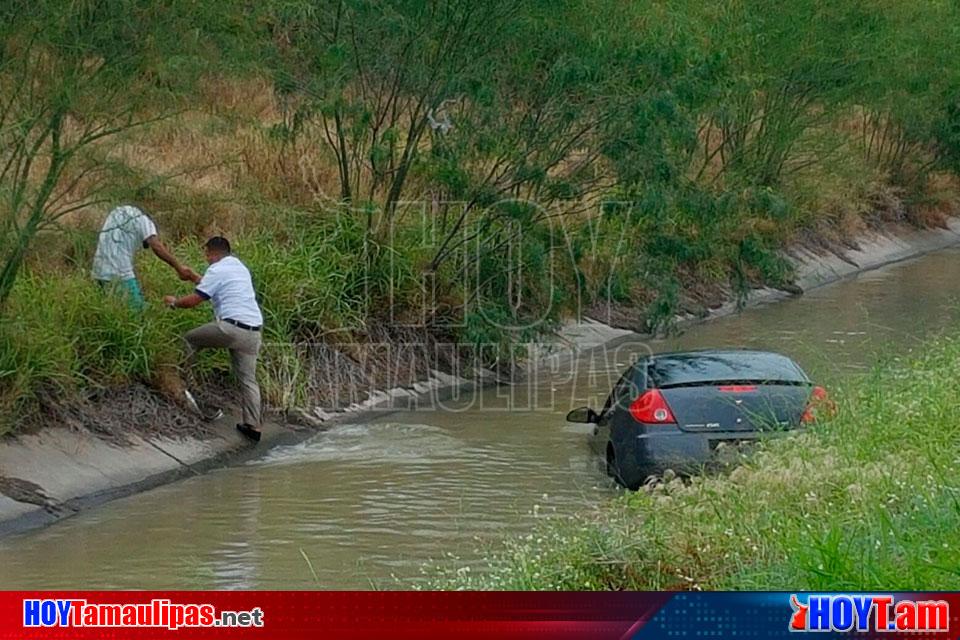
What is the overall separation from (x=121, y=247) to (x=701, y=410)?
21.6 ft

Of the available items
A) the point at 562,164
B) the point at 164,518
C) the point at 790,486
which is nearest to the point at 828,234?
the point at 562,164

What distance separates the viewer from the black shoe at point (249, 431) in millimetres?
16844

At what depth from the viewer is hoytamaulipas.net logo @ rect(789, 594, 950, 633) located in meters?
6.54

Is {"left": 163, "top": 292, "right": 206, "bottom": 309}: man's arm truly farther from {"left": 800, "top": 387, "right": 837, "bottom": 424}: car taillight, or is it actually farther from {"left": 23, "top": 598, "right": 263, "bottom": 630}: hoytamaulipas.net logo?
{"left": 23, "top": 598, "right": 263, "bottom": 630}: hoytamaulipas.net logo

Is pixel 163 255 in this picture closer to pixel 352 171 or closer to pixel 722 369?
pixel 352 171

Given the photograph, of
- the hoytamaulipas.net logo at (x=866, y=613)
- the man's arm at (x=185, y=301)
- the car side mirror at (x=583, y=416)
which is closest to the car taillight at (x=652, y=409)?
the car side mirror at (x=583, y=416)

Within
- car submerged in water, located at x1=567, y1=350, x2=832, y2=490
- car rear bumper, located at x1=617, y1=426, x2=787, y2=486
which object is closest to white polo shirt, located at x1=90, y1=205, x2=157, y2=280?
car submerged in water, located at x1=567, y1=350, x2=832, y2=490

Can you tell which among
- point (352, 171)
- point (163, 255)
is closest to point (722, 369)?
point (163, 255)

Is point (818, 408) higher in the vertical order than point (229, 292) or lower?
lower

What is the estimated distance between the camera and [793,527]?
28.2ft

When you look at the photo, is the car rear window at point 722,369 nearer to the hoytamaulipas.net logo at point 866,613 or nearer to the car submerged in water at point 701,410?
the car submerged in water at point 701,410

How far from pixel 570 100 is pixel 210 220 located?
4.75 metres

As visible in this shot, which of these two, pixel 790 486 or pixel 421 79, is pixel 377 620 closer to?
pixel 790 486

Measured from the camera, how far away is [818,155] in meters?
35.8
